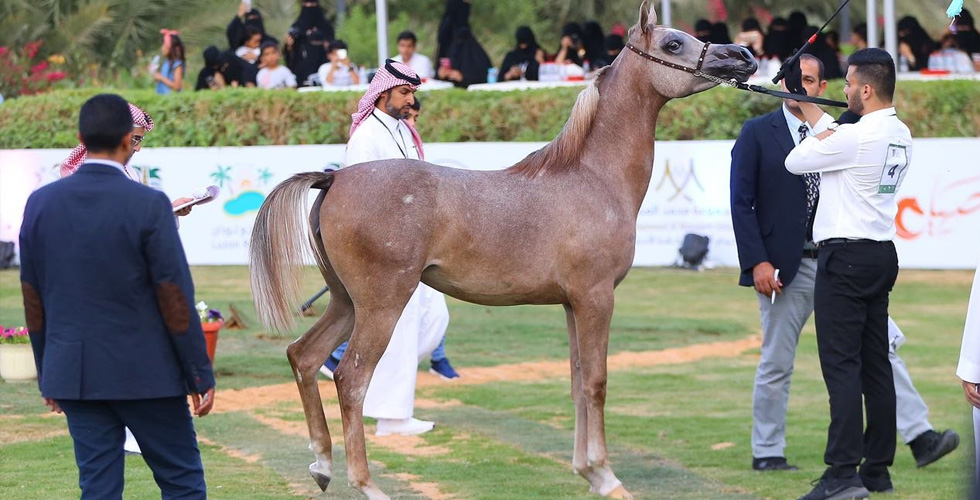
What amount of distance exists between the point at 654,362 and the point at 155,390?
723cm

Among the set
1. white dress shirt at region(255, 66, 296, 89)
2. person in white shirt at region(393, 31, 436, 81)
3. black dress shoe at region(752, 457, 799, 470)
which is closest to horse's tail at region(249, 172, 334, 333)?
black dress shoe at region(752, 457, 799, 470)

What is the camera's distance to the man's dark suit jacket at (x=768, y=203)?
7.61 metres

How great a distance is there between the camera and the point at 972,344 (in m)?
4.83

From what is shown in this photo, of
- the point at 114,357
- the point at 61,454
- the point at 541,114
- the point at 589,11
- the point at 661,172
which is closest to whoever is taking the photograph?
the point at 114,357

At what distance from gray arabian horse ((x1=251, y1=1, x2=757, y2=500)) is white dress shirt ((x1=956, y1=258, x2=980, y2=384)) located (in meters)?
2.33

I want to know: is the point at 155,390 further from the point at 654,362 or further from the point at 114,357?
the point at 654,362

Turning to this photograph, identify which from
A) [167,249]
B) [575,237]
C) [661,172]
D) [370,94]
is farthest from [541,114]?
[167,249]

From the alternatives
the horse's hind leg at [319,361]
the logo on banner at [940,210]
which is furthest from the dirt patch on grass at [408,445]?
the logo on banner at [940,210]

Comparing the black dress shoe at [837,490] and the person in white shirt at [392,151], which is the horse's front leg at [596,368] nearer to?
the black dress shoe at [837,490]

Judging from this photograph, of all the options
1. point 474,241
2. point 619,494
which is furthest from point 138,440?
point 619,494

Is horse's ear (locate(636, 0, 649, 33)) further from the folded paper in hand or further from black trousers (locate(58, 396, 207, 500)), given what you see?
black trousers (locate(58, 396, 207, 500))

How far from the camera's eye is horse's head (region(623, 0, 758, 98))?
7.05m

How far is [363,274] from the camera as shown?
679 centimetres

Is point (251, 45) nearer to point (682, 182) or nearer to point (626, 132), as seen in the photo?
point (682, 182)
